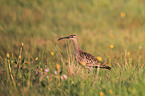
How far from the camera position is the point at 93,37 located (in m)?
10.6

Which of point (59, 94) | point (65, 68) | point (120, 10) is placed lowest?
point (59, 94)

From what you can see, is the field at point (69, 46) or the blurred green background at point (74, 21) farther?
the blurred green background at point (74, 21)

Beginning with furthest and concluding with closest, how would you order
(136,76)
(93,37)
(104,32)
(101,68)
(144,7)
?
(144,7), (104,32), (93,37), (101,68), (136,76)

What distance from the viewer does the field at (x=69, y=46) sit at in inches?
177

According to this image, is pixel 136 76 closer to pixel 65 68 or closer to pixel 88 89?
pixel 88 89

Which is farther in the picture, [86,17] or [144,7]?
[144,7]

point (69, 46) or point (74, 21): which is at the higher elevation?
point (74, 21)

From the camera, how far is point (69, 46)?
542 centimetres

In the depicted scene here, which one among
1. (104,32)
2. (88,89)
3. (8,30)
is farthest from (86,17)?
(88,89)

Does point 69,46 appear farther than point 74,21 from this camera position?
No

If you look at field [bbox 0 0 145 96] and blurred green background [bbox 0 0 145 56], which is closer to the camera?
field [bbox 0 0 145 96]

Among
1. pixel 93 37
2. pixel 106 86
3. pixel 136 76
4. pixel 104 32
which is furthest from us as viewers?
pixel 104 32

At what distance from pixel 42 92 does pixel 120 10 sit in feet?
34.1

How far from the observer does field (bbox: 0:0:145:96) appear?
Result: 4.49m
